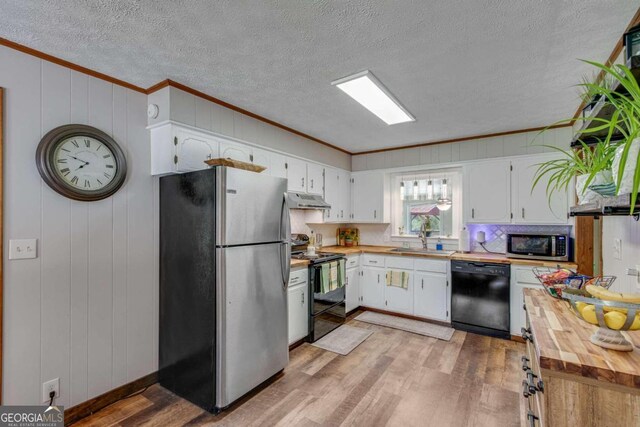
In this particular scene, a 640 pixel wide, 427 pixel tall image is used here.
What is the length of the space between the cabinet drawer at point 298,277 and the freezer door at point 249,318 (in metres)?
0.37

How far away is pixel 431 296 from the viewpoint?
153 inches

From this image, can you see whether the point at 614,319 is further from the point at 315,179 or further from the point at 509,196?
the point at 315,179

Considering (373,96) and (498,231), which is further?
(498,231)

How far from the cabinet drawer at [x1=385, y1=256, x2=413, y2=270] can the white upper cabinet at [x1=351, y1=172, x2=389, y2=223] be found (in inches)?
28.3

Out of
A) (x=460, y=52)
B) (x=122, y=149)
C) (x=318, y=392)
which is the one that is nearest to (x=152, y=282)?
(x=122, y=149)

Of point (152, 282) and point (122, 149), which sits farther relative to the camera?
point (152, 282)

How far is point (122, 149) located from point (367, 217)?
3406 mm

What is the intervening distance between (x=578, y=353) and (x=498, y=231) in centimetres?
325

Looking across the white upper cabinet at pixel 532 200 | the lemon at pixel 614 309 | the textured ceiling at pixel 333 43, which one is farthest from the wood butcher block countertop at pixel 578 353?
the white upper cabinet at pixel 532 200

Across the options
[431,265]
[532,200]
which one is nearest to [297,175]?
[431,265]

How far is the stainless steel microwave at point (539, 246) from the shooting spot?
10.8ft

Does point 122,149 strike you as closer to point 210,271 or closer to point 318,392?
point 210,271

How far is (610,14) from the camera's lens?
5.28 ft
